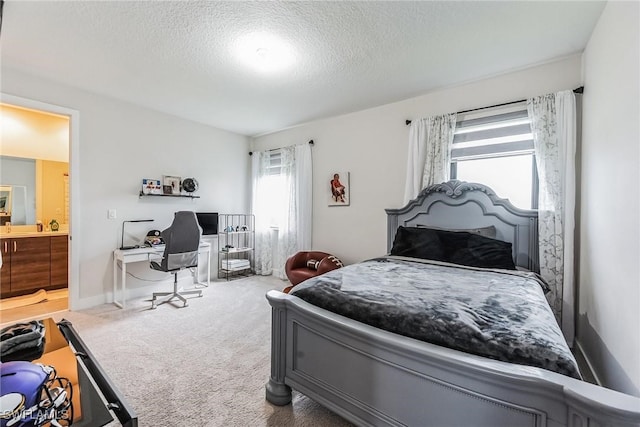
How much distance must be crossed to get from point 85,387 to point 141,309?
98.9 inches

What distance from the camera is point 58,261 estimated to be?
13.6ft

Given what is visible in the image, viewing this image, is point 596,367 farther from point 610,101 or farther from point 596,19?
point 596,19

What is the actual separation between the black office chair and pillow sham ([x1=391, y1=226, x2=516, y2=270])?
2.55 metres

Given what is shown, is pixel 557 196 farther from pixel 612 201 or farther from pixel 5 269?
pixel 5 269

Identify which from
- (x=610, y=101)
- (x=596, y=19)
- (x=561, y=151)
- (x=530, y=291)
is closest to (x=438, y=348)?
(x=530, y=291)

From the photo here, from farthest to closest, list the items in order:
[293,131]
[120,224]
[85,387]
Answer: [293,131] < [120,224] < [85,387]

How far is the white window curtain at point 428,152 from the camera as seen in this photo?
3.14 m

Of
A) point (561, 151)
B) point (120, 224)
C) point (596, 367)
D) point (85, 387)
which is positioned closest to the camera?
point (85, 387)

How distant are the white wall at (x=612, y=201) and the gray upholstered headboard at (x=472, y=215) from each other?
392 millimetres

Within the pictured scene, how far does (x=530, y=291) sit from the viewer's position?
6.02 feet

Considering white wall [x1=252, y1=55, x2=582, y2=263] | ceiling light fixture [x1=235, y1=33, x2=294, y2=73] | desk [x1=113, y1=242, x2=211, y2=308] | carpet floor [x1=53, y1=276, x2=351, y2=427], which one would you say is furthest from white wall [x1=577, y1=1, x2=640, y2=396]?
desk [x1=113, y1=242, x2=211, y2=308]

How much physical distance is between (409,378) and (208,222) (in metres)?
4.10

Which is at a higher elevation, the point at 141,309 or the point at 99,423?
the point at 99,423

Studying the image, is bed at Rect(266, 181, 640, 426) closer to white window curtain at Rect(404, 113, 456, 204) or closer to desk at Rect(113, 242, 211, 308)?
white window curtain at Rect(404, 113, 456, 204)
